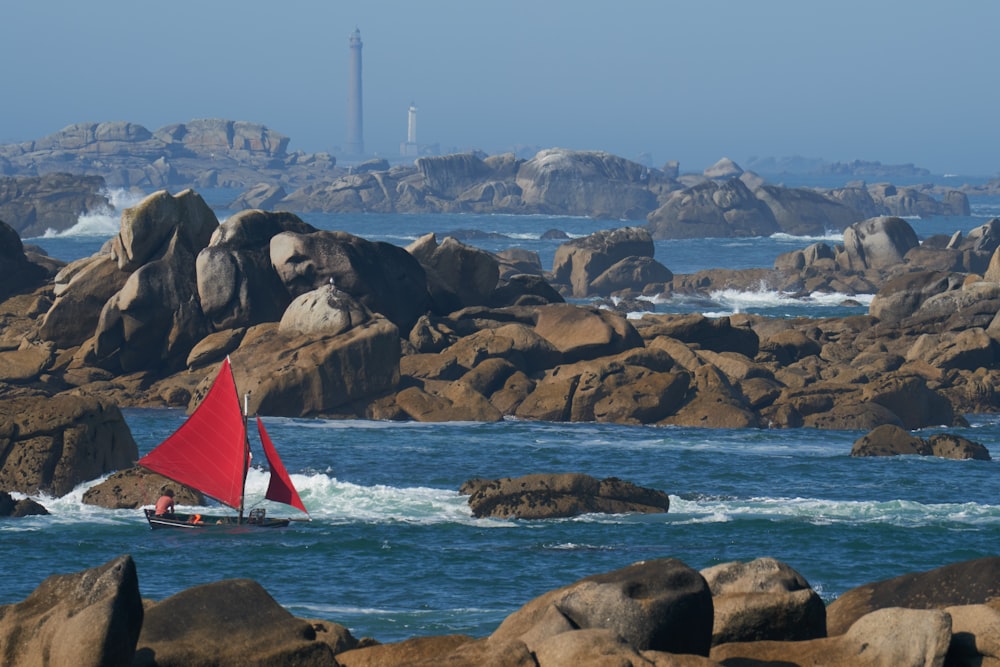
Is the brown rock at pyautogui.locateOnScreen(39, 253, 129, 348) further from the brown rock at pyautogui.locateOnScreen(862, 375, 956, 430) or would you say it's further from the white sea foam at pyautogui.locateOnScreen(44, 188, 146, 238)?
the white sea foam at pyautogui.locateOnScreen(44, 188, 146, 238)

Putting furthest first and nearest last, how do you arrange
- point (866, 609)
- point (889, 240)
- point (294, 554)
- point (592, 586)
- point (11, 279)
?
point (889, 240), point (11, 279), point (294, 554), point (866, 609), point (592, 586)

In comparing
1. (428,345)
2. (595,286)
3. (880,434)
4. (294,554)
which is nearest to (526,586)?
(294,554)

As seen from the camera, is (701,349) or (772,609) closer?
(772,609)

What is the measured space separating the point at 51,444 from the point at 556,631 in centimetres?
2386

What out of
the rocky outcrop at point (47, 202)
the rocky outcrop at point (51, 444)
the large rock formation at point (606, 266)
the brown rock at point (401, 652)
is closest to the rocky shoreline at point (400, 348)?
the rocky outcrop at point (51, 444)

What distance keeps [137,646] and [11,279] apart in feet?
158

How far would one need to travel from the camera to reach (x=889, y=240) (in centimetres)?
10700

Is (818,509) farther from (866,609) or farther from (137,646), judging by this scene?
(137,646)

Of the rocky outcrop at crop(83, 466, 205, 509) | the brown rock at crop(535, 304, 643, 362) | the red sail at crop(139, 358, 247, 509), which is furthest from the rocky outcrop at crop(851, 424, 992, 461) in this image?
the rocky outcrop at crop(83, 466, 205, 509)

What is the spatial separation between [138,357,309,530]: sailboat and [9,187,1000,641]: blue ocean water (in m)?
0.92

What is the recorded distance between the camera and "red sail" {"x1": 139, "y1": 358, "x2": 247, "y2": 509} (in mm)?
35125

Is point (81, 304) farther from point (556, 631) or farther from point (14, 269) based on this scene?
point (556, 631)

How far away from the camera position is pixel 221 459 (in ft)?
118

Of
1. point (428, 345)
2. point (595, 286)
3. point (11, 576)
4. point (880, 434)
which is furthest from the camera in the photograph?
point (595, 286)
